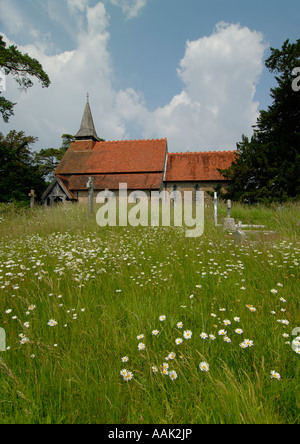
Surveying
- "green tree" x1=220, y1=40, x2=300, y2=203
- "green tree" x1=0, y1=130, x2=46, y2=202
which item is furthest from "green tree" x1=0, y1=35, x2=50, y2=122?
"green tree" x1=220, y1=40, x2=300, y2=203

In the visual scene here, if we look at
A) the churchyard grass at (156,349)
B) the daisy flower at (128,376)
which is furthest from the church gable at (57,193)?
the daisy flower at (128,376)

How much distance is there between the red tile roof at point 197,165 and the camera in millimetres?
25344

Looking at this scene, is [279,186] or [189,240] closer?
[189,240]

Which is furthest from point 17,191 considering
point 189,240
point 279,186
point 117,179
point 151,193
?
point 279,186

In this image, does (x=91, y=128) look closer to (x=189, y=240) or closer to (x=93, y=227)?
(x=93, y=227)

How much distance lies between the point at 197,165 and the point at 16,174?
64.0ft

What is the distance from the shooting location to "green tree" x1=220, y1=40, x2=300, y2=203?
12.6 m

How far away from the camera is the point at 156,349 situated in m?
1.78

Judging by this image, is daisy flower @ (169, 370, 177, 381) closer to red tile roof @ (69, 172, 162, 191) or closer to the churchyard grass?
the churchyard grass

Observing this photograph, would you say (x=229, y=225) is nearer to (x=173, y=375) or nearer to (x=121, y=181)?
(x=173, y=375)

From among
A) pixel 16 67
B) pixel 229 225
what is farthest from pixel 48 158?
pixel 229 225

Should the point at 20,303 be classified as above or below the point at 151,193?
below

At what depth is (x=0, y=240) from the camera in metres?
5.70
